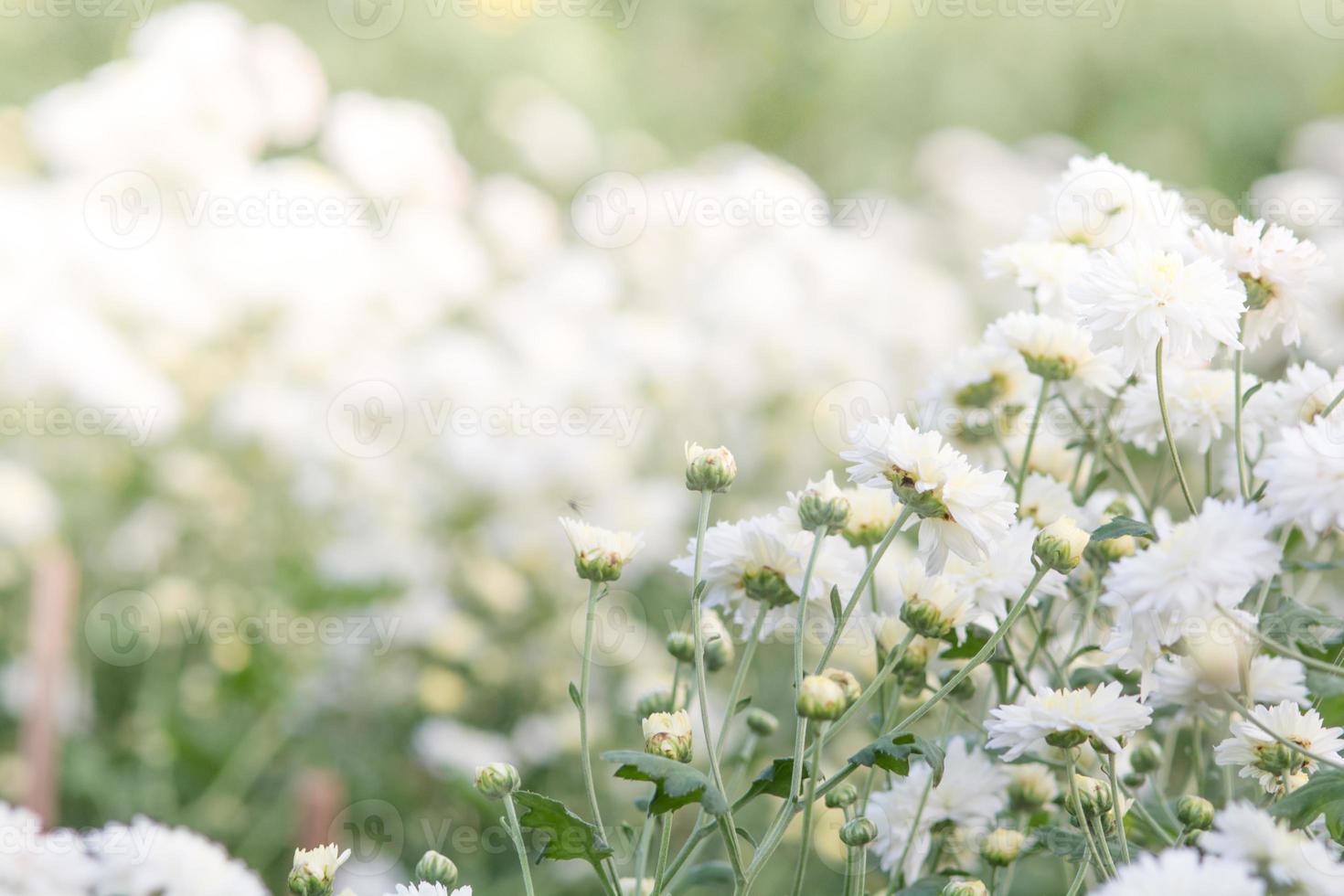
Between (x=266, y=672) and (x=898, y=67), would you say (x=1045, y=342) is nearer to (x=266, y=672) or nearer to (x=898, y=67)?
(x=266, y=672)

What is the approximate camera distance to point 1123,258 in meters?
0.65

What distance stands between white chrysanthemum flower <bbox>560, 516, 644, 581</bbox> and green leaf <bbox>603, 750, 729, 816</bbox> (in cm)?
12

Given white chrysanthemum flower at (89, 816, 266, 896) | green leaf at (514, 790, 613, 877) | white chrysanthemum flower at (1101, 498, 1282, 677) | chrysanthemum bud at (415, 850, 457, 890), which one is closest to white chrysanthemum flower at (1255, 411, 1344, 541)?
white chrysanthemum flower at (1101, 498, 1282, 677)

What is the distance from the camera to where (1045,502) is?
77 cm

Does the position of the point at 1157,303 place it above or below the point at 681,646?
above

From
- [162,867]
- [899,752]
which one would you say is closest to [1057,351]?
[899,752]

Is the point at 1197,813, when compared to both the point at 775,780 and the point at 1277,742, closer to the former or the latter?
the point at 1277,742

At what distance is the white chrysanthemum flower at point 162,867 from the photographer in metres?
0.70

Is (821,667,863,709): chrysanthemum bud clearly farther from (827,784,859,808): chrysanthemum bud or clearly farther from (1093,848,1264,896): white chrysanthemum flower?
A: (1093,848,1264,896): white chrysanthemum flower

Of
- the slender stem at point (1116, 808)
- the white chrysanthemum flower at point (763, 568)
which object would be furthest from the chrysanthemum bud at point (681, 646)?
the slender stem at point (1116, 808)

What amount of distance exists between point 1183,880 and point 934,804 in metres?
0.30

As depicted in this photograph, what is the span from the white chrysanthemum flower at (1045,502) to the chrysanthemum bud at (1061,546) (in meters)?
0.12

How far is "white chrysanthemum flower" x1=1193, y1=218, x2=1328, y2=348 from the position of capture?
0.70 metres

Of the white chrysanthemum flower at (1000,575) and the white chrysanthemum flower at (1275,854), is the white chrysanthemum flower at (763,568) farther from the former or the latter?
the white chrysanthemum flower at (1275,854)
